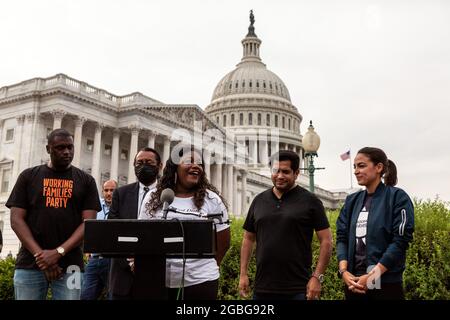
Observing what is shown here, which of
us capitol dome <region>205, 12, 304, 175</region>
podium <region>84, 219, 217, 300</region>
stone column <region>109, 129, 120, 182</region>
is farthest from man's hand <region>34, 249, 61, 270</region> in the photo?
us capitol dome <region>205, 12, 304, 175</region>

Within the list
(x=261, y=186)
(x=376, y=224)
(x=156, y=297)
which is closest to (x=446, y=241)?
(x=376, y=224)

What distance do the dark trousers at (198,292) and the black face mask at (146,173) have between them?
4.92 feet

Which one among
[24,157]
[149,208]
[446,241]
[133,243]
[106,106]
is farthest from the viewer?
[106,106]

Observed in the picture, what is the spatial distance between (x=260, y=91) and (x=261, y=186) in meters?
40.6

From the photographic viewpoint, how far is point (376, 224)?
4980 millimetres

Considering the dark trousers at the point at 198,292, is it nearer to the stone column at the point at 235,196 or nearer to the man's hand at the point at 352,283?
the man's hand at the point at 352,283

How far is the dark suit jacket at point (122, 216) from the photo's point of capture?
5125mm

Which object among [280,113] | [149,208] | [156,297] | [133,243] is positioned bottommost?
[156,297]

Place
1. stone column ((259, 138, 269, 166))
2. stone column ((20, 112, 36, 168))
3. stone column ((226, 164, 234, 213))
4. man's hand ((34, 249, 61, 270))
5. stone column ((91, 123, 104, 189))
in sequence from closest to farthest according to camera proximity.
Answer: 1. man's hand ((34, 249, 61, 270))
2. stone column ((20, 112, 36, 168))
3. stone column ((91, 123, 104, 189))
4. stone column ((226, 164, 234, 213))
5. stone column ((259, 138, 269, 166))

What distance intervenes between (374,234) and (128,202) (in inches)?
102

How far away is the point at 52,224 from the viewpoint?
5.18m

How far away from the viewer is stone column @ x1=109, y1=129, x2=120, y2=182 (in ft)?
152

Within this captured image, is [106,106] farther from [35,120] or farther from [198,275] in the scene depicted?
[198,275]

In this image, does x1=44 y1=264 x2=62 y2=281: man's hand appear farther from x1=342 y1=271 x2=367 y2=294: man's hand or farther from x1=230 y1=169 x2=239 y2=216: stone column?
x1=230 y1=169 x2=239 y2=216: stone column
